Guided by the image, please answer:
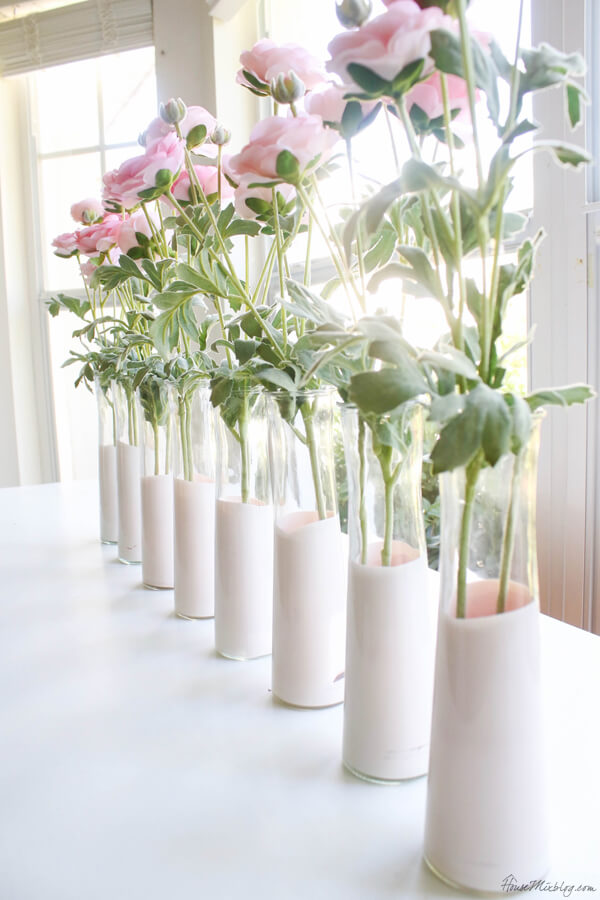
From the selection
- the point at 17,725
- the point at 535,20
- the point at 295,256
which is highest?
the point at 535,20

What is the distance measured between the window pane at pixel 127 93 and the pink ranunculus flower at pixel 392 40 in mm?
2675

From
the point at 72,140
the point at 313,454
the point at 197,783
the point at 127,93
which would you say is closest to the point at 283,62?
the point at 313,454

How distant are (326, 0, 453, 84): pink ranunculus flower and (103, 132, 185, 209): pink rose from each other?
11.4 inches

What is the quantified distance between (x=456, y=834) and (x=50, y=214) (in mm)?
3112

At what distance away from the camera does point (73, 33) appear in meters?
2.71

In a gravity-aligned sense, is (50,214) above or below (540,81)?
above

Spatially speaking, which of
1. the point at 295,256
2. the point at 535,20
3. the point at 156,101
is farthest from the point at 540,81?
the point at 156,101

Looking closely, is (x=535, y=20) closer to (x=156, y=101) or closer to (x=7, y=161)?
(x=156, y=101)

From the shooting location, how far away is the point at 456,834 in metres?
0.38

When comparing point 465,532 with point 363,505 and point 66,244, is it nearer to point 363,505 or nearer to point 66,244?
point 363,505

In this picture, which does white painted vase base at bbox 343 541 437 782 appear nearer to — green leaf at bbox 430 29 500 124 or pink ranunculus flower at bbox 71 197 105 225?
green leaf at bbox 430 29 500 124

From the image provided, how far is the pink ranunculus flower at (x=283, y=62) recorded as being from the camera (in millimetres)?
499

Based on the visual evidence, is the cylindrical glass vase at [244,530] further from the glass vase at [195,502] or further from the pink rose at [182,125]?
the pink rose at [182,125]

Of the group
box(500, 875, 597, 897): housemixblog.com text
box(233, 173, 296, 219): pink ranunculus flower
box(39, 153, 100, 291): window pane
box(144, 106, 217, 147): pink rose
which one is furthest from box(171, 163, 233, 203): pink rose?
→ box(39, 153, 100, 291): window pane
